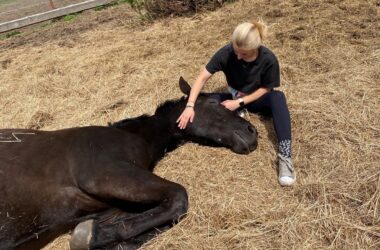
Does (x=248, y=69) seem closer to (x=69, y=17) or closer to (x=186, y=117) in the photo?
(x=186, y=117)

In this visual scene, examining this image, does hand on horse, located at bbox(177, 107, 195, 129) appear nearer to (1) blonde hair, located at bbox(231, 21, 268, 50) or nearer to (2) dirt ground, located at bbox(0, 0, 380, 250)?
(2) dirt ground, located at bbox(0, 0, 380, 250)

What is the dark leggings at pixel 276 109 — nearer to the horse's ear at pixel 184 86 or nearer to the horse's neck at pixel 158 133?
the horse's ear at pixel 184 86

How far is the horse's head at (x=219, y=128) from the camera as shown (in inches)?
160

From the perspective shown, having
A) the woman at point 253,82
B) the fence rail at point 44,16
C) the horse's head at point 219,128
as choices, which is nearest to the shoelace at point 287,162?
the woman at point 253,82

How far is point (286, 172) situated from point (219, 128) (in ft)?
2.76

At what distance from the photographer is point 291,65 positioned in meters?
5.77

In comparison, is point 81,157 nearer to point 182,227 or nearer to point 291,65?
point 182,227

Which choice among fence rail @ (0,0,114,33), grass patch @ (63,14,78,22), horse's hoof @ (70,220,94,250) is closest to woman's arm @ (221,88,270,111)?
horse's hoof @ (70,220,94,250)

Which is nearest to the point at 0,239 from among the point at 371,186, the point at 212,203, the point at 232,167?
the point at 212,203

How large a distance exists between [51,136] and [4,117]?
2551 millimetres

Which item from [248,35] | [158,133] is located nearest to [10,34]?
[158,133]

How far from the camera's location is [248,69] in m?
4.29

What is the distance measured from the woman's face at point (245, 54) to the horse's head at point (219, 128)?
1.72 feet

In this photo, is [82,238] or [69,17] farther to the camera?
[69,17]
